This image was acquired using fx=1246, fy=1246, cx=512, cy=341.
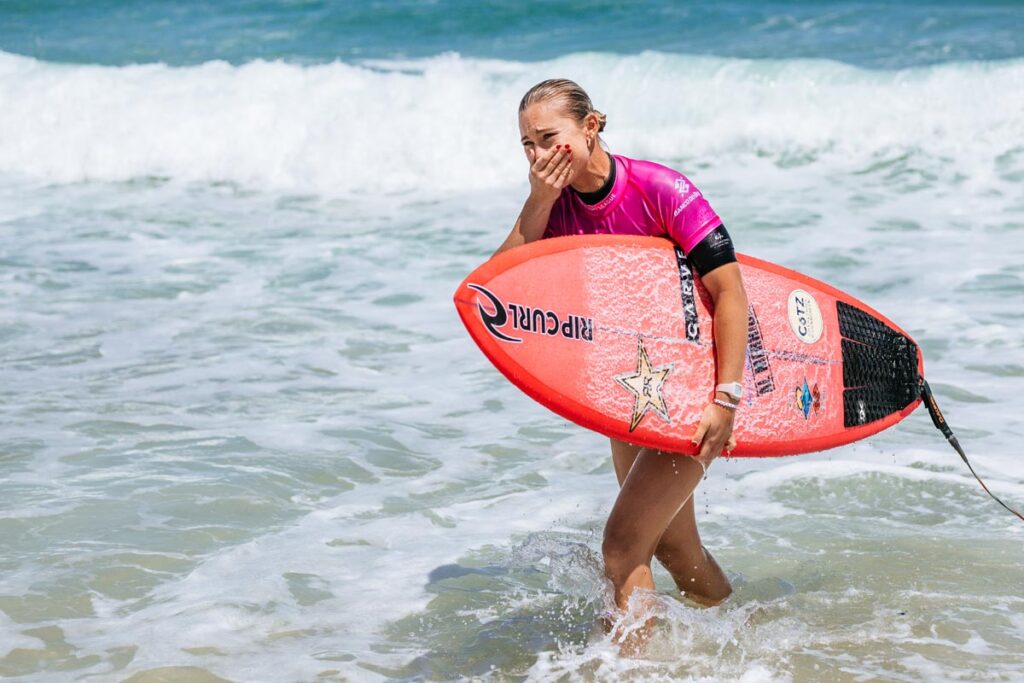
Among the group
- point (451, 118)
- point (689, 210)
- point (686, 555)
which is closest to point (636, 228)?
point (689, 210)

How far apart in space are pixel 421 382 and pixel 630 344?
10.1 feet

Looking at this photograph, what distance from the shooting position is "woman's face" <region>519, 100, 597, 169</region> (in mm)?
3018

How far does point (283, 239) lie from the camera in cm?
995

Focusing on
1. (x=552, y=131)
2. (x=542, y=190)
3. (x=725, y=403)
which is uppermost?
(x=552, y=131)

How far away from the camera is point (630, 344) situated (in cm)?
330

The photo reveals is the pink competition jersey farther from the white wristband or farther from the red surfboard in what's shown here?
the white wristband

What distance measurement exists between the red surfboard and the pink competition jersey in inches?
2.1

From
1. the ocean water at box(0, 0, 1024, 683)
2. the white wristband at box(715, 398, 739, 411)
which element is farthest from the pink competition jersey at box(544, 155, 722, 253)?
the ocean water at box(0, 0, 1024, 683)

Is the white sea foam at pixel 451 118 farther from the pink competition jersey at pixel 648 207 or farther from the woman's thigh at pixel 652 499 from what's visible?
the woman's thigh at pixel 652 499

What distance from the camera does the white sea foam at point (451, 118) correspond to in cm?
1234

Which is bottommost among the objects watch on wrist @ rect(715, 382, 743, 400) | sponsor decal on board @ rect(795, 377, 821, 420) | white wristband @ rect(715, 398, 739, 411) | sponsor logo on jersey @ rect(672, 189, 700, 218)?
sponsor decal on board @ rect(795, 377, 821, 420)

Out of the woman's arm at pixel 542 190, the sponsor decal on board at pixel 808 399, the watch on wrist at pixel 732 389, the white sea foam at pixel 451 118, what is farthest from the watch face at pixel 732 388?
the white sea foam at pixel 451 118

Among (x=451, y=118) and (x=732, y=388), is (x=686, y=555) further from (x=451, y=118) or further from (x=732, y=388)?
(x=451, y=118)

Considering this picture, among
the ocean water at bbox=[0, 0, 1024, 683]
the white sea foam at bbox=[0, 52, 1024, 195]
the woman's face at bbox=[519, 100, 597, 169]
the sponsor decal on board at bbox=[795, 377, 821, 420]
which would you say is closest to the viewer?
the woman's face at bbox=[519, 100, 597, 169]
